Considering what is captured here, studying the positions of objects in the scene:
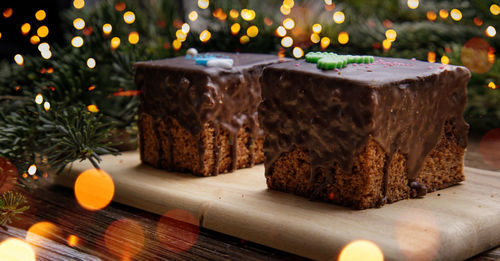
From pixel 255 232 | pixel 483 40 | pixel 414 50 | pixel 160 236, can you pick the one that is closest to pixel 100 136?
pixel 160 236

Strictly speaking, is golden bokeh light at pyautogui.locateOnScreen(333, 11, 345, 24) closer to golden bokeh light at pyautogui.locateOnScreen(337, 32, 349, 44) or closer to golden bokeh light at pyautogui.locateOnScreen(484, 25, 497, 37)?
golden bokeh light at pyautogui.locateOnScreen(337, 32, 349, 44)

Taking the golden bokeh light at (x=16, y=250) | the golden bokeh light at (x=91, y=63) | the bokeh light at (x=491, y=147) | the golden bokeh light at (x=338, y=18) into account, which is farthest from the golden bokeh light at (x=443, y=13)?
the golden bokeh light at (x=16, y=250)

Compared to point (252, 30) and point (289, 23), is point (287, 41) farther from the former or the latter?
point (252, 30)

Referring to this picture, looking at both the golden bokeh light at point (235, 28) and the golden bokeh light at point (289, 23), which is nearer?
the golden bokeh light at point (289, 23)

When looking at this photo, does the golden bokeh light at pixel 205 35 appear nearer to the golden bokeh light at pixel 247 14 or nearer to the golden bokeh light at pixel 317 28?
the golden bokeh light at pixel 247 14

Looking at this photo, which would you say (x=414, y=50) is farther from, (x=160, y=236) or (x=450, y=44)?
(x=160, y=236)

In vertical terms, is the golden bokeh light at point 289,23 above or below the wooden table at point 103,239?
above
